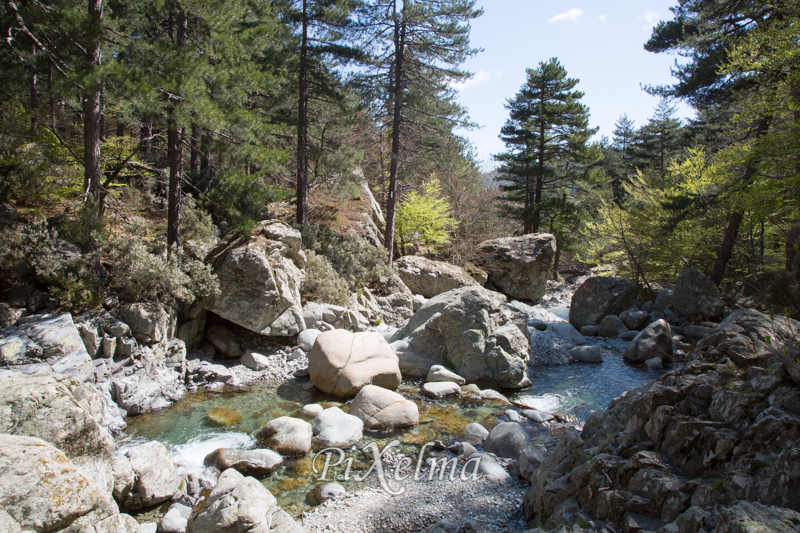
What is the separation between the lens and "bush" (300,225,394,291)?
14.0m

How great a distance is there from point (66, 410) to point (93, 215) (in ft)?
17.3

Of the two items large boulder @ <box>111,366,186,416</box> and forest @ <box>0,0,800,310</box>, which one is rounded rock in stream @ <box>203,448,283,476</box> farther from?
forest @ <box>0,0,800,310</box>

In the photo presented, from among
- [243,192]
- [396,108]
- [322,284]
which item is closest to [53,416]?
[243,192]

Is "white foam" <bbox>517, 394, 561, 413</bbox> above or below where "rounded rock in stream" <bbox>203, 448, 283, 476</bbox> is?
Answer: below

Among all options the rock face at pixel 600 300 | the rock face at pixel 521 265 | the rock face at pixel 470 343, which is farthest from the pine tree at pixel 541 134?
the rock face at pixel 470 343

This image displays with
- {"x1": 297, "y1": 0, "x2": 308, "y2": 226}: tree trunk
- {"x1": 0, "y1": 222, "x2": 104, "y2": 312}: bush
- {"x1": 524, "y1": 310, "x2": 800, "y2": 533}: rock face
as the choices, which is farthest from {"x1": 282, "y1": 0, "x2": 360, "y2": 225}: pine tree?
{"x1": 524, "y1": 310, "x2": 800, "y2": 533}: rock face

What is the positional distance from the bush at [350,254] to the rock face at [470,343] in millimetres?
4375

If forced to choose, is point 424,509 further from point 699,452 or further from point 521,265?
point 521,265

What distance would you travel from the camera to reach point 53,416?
3.86 meters

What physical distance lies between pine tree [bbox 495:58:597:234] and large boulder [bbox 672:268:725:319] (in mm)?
10326

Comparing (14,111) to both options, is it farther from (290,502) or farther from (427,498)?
(427,498)

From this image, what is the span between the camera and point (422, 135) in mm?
17188

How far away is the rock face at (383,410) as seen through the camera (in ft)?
22.5

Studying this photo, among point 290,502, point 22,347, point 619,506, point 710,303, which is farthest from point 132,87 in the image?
point 710,303
